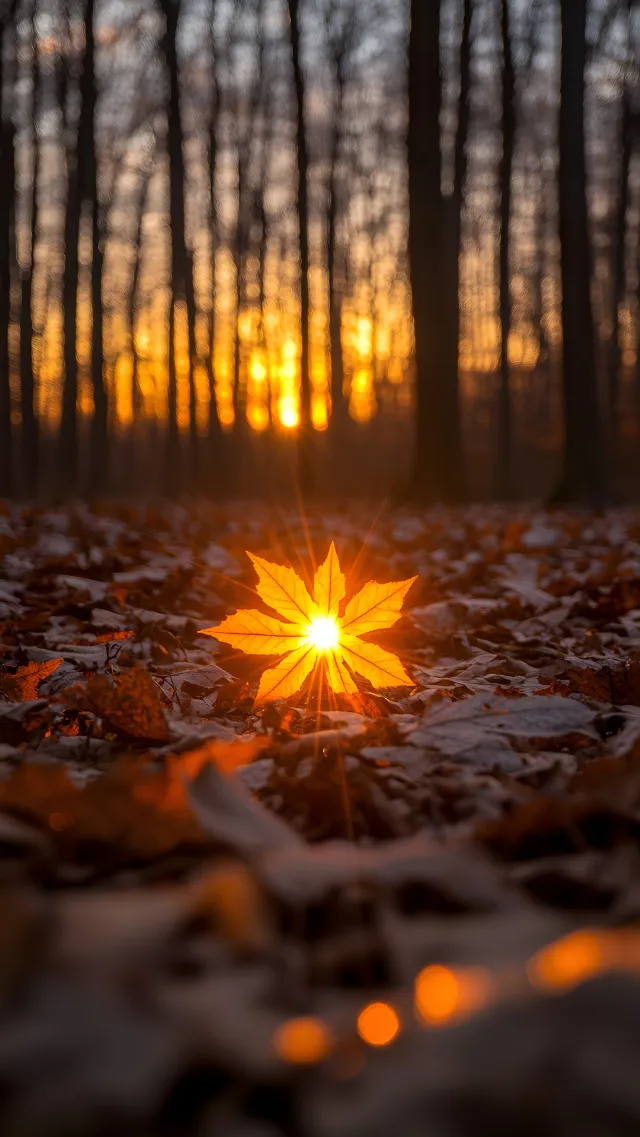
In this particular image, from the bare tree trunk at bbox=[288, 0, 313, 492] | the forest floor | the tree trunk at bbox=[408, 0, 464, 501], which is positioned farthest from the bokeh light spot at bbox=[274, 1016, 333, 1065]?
the bare tree trunk at bbox=[288, 0, 313, 492]

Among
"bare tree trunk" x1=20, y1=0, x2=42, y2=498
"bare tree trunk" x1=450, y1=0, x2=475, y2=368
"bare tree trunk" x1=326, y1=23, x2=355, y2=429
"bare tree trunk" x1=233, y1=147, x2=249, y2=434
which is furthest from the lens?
"bare tree trunk" x1=233, y1=147, x2=249, y2=434

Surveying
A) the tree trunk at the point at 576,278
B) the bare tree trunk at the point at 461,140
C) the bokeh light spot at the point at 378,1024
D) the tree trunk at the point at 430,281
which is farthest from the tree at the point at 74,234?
the bokeh light spot at the point at 378,1024

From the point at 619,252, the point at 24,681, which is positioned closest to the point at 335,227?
the point at 619,252

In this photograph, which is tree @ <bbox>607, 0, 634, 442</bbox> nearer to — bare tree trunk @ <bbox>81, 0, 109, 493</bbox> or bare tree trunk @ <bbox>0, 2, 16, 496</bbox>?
bare tree trunk @ <bbox>81, 0, 109, 493</bbox>

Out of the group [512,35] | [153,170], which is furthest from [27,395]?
[512,35]

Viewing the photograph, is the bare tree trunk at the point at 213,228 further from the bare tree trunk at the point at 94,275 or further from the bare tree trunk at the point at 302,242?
the bare tree trunk at the point at 302,242
